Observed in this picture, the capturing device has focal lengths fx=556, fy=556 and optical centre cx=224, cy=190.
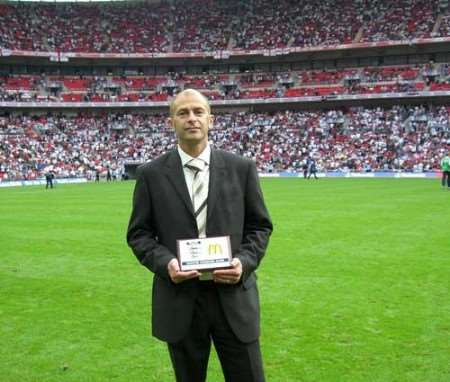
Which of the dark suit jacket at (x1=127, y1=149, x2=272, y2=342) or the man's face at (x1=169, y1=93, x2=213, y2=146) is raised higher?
the man's face at (x1=169, y1=93, x2=213, y2=146)

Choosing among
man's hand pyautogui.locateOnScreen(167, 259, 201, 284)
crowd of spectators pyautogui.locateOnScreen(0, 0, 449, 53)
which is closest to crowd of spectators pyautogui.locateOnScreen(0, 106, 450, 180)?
crowd of spectators pyautogui.locateOnScreen(0, 0, 449, 53)

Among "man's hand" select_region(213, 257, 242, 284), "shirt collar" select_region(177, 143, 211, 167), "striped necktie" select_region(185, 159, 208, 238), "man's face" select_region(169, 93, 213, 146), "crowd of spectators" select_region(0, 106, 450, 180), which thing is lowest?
"crowd of spectators" select_region(0, 106, 450, 180)

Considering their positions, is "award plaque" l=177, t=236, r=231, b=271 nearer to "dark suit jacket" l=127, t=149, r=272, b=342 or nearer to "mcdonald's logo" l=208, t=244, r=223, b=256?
"mcdonald's logo" l=208, t=244, r=223, b=256

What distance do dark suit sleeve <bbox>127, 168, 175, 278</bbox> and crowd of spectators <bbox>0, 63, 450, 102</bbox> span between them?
5661cm

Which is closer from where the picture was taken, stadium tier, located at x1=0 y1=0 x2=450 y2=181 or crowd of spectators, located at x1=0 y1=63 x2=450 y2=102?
stadium tier, located at x1=0 y1=0 x2=450 y2=181

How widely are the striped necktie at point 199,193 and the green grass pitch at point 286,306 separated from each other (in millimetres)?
2824

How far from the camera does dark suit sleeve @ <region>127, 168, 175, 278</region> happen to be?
3.67m

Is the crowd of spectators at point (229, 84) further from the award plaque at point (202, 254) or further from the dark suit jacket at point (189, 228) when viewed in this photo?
the award plaque at point (202, 254)

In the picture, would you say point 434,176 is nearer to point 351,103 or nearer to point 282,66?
point 351,103

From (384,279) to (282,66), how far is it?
5923 cm

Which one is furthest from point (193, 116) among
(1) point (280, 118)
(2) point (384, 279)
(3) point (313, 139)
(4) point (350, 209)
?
(1) point (280, 118)

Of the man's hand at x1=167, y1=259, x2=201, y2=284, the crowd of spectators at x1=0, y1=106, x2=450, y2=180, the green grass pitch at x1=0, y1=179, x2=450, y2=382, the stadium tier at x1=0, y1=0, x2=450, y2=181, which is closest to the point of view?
the man's hand at x1=167, y1=259, x2=201, y2=284

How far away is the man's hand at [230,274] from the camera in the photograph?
11.1 feet

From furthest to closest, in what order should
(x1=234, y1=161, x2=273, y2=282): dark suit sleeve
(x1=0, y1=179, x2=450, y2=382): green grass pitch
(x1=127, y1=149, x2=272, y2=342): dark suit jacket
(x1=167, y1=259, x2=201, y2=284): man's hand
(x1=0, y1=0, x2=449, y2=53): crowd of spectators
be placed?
1. (x1=0, y1=0, x2=449, y2=53): crowd of spectators
2. (x1=0, y1=179, x2=450, y2=382): green grass pitch
3. (x1=234, y1=161, x2=273, y2=282): dark suit sleeve
4. (x1=127, y1=149, x2=272, y2=342): dark suit jacket
5. (x1=167, y1=259, x2=201, y2=284): man's hand
